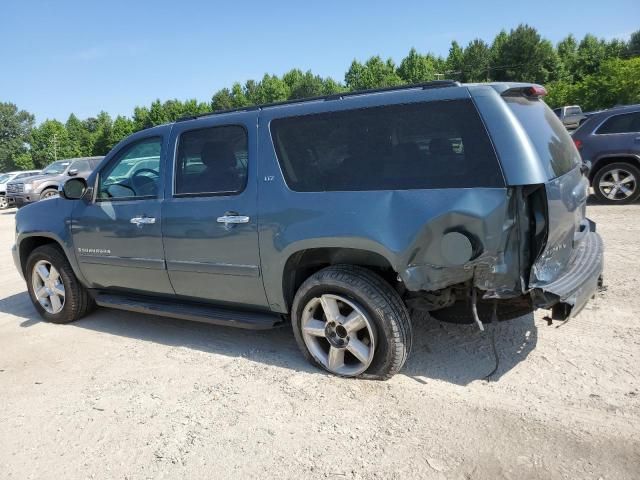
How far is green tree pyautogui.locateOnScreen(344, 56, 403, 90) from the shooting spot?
83.6m

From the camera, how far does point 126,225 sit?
4.39 m

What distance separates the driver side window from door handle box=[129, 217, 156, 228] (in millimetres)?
194

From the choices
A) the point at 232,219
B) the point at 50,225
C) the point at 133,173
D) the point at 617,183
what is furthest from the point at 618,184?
the point at 50,225

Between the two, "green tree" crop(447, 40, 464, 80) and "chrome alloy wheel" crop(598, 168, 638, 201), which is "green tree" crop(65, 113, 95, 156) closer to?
"green tree" crop(447, 40, 464, 80)

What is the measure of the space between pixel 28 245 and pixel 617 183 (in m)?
9.41

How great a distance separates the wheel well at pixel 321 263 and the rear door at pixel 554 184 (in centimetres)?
97

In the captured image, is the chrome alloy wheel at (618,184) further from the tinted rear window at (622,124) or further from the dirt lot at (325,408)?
the dirt lot at (325,408)

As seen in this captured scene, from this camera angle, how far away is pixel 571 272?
128 inches

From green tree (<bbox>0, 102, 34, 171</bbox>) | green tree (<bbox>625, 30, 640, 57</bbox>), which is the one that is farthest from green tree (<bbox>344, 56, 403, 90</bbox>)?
green tree (<bbox>0, 102, 34, 171</bbox>)

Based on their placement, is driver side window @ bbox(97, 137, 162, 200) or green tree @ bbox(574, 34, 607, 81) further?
green tree @ bbox(574, 34, 607, 81)

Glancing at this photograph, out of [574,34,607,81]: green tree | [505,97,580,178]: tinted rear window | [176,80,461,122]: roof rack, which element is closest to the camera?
[505,97,580,178]: tinted rear window

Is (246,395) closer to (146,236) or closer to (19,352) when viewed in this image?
(146,236)

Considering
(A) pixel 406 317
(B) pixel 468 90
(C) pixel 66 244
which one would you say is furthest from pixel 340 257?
(C) pixel 66 244

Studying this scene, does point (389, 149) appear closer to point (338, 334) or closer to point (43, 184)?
point (338, 334)
